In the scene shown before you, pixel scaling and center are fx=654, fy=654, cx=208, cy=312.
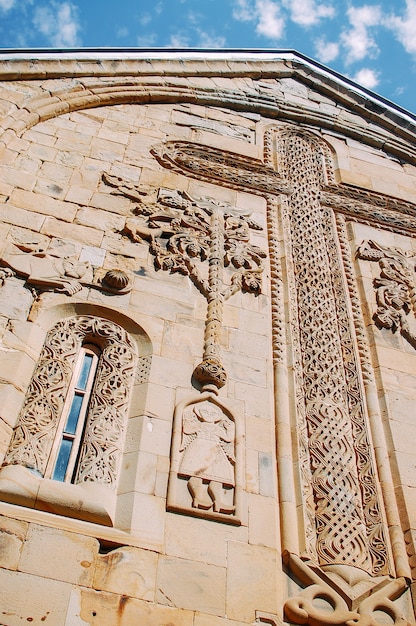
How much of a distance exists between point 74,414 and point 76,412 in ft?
0.09

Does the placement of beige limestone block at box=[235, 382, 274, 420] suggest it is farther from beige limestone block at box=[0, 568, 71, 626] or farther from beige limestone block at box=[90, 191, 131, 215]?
beige limestone block at box=[90, 191, 131, 215]

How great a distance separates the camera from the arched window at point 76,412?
4.80 metres

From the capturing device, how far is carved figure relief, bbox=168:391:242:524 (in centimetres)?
480

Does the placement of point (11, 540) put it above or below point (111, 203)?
below

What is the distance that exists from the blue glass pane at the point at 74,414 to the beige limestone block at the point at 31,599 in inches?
55.5

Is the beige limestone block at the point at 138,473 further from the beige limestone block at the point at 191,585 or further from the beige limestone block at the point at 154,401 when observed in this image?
the beige limestone block at the point at 191,585

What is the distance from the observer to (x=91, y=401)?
18.0ft

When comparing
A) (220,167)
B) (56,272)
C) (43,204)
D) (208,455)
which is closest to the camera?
(208,455)

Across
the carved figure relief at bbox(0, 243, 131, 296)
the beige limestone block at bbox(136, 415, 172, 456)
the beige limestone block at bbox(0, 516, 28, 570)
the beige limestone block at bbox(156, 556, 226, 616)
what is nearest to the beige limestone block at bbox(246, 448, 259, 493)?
the beige limestone block at bbox(136, 415, 172, 456)

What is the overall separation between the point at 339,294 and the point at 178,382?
265cm

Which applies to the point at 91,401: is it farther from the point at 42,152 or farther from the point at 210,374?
the point at 42,152

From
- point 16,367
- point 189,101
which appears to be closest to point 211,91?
point 189,101

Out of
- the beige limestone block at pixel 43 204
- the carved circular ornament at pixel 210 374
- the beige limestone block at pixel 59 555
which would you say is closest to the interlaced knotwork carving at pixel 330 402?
the carved circular ornament at pixel 210 374

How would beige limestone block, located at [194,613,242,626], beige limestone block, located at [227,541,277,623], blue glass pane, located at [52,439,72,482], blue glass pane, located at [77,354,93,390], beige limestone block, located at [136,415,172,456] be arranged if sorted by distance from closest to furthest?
beige limestone block, located at [194,613,242,626] → beige limestone block, located at [227,541,277,623] → blue glass pane, located at [52,439,72,482] → beige limestone block, located at [136,415,172,456] → blue glass pane, located at [77,354,93,390]
